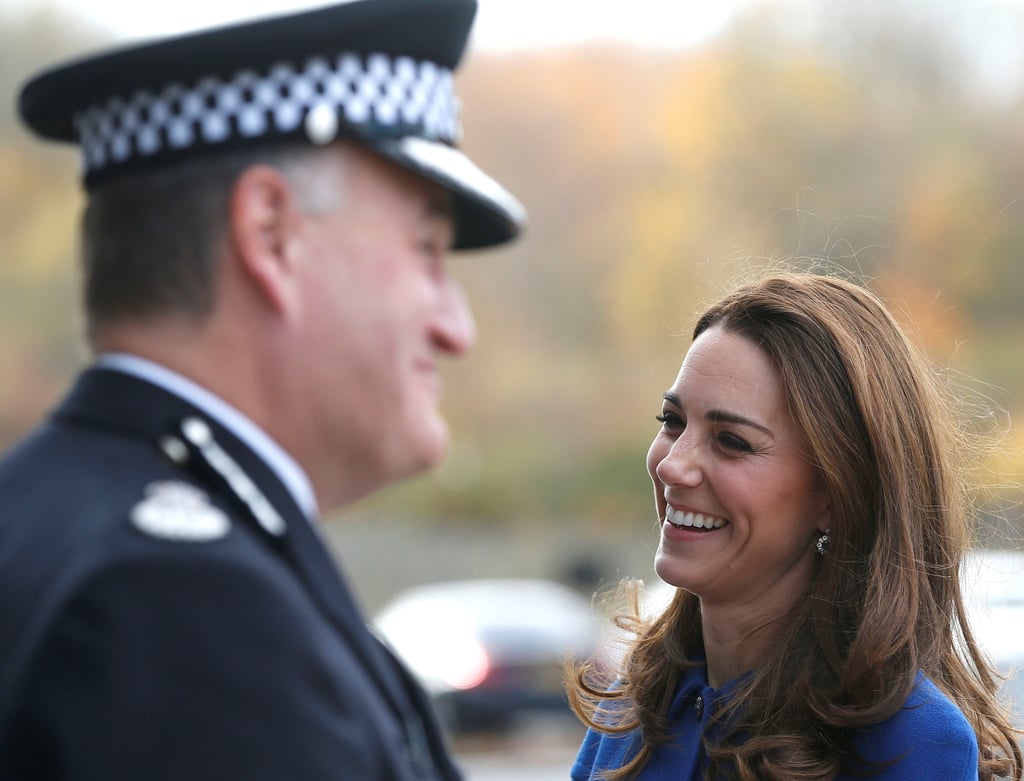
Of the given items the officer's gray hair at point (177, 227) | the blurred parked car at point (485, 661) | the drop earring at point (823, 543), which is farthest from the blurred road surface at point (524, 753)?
Answer: the officer's gray hair at point (177, 227)

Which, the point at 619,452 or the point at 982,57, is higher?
the point at 982,57

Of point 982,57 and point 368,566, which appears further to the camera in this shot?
point 982,57

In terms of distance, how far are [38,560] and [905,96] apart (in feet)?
122

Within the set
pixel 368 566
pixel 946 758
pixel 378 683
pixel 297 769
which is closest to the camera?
pixel 297 769

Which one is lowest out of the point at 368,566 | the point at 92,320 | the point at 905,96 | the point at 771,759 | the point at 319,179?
the point at 368,566

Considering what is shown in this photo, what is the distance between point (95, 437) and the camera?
1583mm

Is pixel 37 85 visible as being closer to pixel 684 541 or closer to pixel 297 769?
pixel 297 769

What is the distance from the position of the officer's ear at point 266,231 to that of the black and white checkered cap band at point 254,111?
0.06 meters

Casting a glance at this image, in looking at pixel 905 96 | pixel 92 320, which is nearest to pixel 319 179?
pixel 92 320

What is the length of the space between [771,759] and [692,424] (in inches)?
29.6

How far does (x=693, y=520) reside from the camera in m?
3.00

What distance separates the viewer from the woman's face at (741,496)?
2936 millimetres

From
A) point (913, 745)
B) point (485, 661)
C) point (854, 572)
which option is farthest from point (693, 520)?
point (485, 661)

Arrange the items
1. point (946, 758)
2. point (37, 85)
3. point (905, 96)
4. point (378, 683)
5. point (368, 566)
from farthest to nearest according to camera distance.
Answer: point (905, 96) < point (368, 566) < point (946, 758) < point (37, 85) < point (378, 683)
